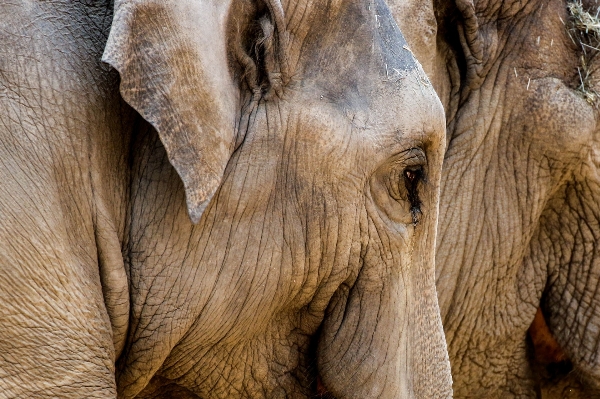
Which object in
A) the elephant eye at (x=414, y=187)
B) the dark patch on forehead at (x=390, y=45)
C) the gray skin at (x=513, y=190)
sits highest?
the dark patch on forehead at (x=390, y=45)

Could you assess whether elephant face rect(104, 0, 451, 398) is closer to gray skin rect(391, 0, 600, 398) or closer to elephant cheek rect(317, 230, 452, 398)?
elephant cheek rect(317, 230, 452, 398)

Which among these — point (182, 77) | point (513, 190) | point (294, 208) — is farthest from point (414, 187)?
point (513, 190)

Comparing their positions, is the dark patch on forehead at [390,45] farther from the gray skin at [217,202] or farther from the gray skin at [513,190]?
the gray skin at [513,190]

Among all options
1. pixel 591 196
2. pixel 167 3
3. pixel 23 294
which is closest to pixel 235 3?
pixel 167 3

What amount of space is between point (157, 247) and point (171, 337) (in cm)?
22

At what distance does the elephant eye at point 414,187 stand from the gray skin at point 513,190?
826mm

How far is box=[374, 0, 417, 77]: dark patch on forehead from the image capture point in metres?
3.25

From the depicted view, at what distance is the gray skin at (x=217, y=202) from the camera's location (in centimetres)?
286

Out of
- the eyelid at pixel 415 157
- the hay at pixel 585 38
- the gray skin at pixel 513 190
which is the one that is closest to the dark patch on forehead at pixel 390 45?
the eyelid at pixel 415 157

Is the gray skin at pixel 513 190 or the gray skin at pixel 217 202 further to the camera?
the gray skin at pixel 513 190

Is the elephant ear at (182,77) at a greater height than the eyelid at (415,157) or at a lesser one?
greater

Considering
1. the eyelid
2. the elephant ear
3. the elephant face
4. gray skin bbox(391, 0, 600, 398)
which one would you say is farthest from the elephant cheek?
gray skin bbox(391, 0, 600, 398)

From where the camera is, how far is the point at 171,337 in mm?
3191

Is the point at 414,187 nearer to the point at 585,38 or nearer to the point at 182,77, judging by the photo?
the point at 182,77
